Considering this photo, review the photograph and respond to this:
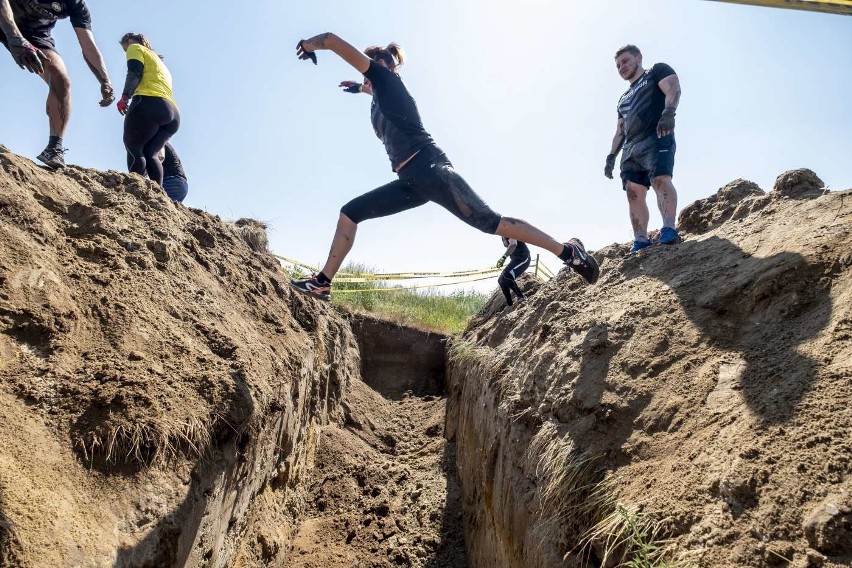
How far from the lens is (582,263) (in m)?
3.88

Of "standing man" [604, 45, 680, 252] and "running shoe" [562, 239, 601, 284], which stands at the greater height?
"standing man" [604, 45, 680, 252]

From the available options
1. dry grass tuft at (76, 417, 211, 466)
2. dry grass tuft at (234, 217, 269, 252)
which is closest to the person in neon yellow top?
dry grass tuft at (234, 217, 269, 252)

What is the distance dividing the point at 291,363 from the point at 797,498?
11.4 ft

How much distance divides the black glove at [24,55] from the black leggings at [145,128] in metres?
1.09

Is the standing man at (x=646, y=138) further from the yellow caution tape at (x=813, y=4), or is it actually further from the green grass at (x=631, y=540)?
the green grass at (x=631, y=540)

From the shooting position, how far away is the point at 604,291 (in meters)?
3.89

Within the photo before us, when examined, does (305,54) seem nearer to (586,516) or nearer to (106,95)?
(106,95)

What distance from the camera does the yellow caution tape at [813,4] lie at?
413 cm

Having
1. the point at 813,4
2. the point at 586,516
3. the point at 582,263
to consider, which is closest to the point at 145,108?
the point at 582,263

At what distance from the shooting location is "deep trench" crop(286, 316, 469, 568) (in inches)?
171

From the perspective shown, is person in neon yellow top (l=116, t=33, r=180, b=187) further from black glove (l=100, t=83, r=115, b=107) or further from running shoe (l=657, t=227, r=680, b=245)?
running shoe (l=657, t=227, r=680, b=245)

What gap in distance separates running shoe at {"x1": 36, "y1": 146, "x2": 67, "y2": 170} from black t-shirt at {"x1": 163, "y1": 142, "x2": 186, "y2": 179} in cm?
166

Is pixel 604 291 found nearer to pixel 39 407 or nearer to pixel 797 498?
pixel 797 498

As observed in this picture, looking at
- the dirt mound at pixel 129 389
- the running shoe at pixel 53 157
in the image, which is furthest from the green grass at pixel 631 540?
the running shoe at pixel 53 157
